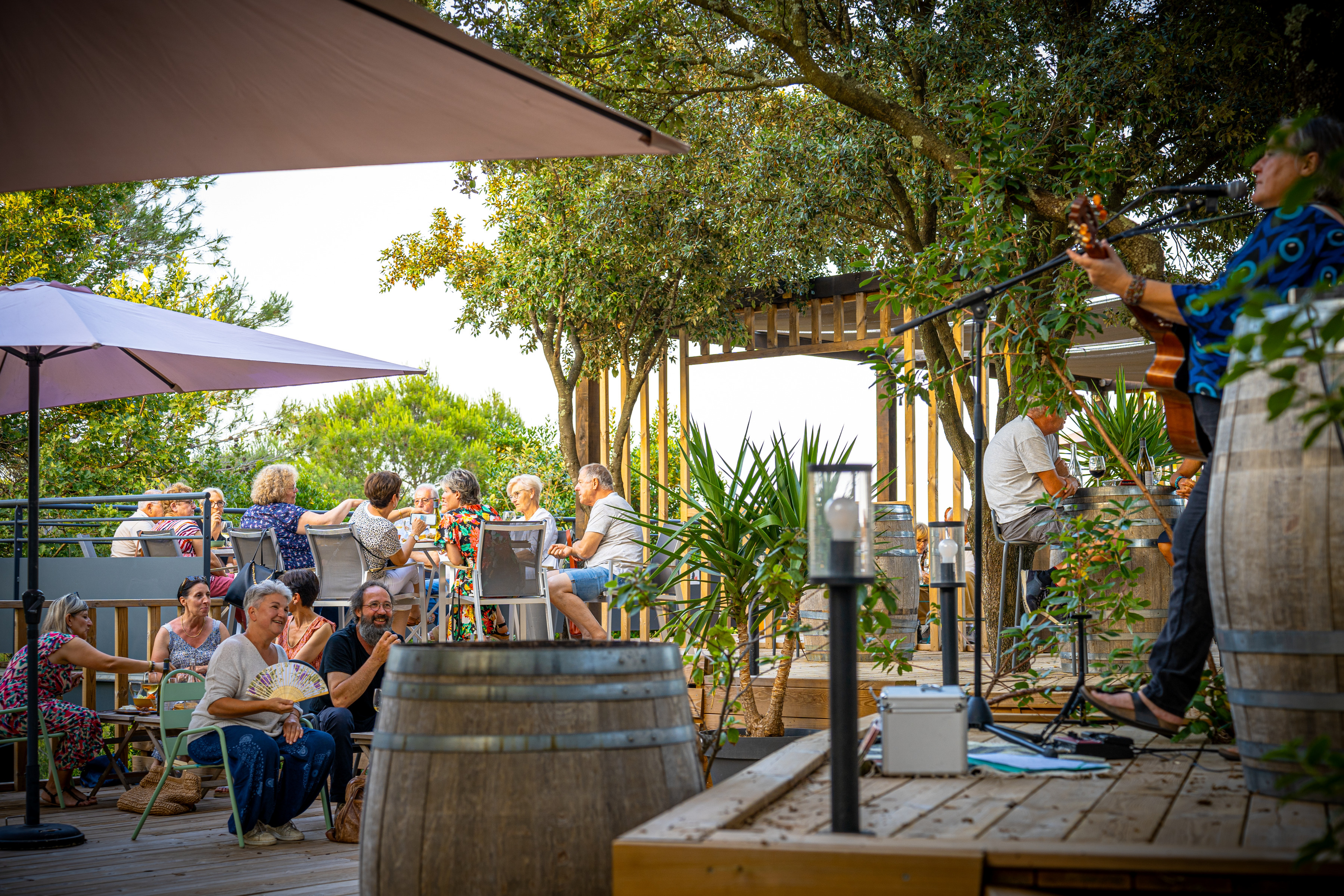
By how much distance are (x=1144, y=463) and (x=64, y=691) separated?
192 inches

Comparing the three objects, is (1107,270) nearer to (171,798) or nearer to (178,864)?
(178,864)

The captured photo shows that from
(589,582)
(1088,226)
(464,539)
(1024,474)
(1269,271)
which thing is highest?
(1088,226)

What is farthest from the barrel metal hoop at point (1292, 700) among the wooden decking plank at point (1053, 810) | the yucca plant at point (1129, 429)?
the yucca plant at point (1129, 429)

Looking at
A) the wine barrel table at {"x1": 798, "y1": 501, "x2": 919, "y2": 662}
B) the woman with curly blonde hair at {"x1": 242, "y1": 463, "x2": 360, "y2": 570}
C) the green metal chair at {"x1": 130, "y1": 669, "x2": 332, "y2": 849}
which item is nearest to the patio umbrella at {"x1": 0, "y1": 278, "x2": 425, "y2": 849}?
the green metal chair at {"x1": 130, "y1": 669, "x2": 332, "y2": 849}

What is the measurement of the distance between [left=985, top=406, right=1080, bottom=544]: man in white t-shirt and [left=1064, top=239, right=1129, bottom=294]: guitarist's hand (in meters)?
2.69

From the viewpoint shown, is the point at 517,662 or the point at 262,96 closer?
the point at 517,662

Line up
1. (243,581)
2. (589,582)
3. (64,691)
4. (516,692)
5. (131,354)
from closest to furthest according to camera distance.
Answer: (516,692) → (64,691) → (131,354) → (589,582) → (243,581)

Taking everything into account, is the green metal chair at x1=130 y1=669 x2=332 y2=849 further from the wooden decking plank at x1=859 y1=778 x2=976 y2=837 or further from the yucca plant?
the yucca plant

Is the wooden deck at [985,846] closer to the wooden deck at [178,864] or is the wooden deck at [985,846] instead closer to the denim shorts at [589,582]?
the wooden deck at [178,864]

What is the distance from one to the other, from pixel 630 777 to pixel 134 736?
429 centimetres

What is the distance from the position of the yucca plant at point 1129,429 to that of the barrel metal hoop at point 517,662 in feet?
10.9

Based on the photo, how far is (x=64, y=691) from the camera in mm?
5156

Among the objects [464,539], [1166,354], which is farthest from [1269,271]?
[464,539]

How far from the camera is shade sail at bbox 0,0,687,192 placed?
2.35 metres
